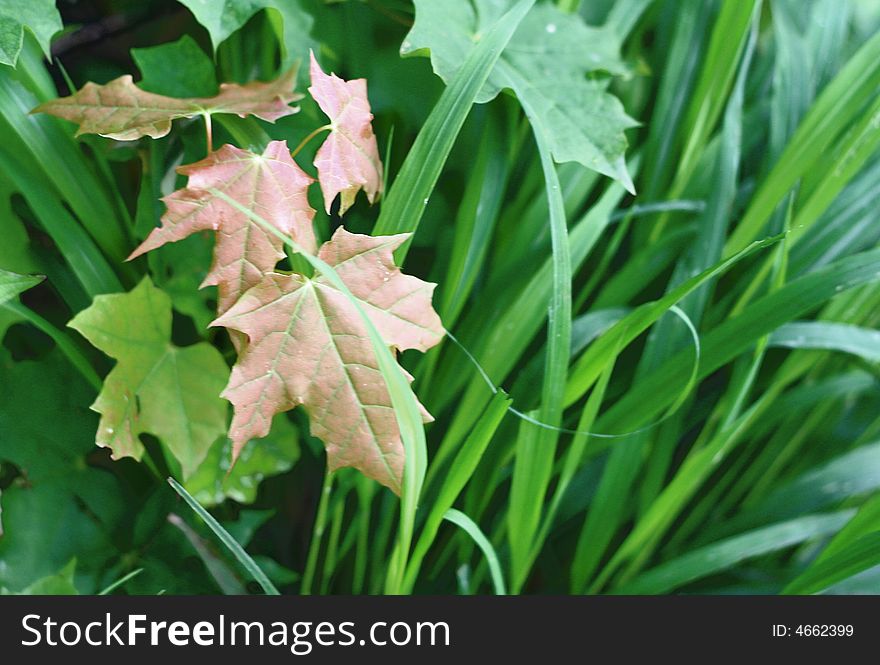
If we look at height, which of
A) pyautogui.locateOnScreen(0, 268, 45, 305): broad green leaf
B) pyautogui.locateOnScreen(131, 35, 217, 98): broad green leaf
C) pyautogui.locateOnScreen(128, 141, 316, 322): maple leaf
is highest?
pyautogui.locateOnScreen(131, 35, 217, 98): broad green leaf

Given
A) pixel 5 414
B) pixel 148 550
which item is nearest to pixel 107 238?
pixel 5 414

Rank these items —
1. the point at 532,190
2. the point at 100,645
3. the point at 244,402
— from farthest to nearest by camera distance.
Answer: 1. the point at 532,190
2. the point at 100,645
3. the point at 244,402

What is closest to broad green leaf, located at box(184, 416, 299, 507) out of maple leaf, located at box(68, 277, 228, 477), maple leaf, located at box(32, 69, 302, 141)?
maple leaf, located at box(68, 277, 228, 477)

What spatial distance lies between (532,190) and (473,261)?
0.11 m

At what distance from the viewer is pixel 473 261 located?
0.58 meters

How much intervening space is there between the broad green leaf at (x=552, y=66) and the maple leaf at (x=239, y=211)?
15 cm

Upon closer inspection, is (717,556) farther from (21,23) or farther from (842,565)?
(21,23)

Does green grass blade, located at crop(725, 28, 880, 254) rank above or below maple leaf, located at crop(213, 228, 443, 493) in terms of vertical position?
above

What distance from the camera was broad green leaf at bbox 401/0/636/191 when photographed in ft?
1.73

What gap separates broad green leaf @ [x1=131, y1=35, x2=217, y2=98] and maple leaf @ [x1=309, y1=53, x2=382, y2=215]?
0.15 metres

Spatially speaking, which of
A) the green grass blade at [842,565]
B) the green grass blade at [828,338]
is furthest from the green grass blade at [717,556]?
the green grass blade at [828,338]

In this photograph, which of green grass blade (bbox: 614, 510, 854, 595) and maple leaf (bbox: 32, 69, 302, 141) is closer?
maple leaf (bbox: 32, 69, 302, 141)

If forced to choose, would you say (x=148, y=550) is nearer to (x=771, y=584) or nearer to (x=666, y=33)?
(x=771, y=584)

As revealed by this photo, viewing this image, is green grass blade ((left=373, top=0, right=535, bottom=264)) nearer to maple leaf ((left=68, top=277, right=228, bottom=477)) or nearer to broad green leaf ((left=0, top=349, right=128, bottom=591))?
maple leaf ((left=68, top=277, right=228, bottom=477))
